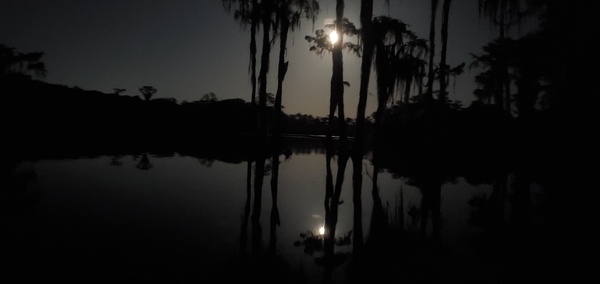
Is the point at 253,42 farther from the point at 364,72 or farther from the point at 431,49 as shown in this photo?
the point at 431,49

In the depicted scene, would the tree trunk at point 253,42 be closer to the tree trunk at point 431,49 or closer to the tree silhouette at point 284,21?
the tree silhouette at point 284,21

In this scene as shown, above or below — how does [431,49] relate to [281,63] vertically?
above

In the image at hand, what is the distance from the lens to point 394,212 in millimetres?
9867

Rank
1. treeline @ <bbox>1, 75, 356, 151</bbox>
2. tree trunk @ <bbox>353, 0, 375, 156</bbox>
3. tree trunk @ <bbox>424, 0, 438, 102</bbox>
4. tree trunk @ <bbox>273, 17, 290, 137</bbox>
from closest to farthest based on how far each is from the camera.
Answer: tree trunk @ <bbox>353, 0, 375, 156</bbox>
tree trunk @ <bbox>273, 17, 290, 137</bbox>
tree trunk @ <bbox>424, 0, 438, 102</bbox>
treeline @ <bbox>1, 75, 356, 151</bbox>

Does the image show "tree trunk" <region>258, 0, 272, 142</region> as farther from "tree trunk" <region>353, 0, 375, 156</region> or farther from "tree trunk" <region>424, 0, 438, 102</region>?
"tree trunk" <region>424, 0, 438, 102</region>

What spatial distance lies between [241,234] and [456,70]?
1559cm

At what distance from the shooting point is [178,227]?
7.25 m

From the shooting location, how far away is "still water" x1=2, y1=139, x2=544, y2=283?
5.04 metres

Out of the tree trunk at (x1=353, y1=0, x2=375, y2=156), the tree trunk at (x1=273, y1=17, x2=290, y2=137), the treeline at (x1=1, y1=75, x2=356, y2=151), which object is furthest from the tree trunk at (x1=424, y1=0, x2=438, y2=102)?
the treeline at (x1=1, y1=75, x2=356, y2=151)

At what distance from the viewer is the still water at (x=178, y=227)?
5.04 meters

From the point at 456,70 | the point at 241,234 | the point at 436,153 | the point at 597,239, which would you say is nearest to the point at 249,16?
the point at 241,234

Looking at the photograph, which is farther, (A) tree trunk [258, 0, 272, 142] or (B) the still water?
(A) tree trunk [258, 0, 272, 142]

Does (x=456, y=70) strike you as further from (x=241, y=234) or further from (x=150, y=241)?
(x=150, y=241)

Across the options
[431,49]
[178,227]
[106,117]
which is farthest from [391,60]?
[106,117]
